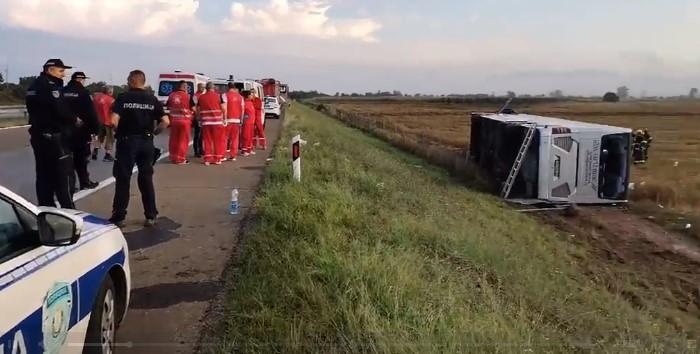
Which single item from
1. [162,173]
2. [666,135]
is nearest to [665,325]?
[162,173]

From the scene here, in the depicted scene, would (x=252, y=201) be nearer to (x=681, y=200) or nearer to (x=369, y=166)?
(x=369, y=166)

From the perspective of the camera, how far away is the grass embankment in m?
3.99

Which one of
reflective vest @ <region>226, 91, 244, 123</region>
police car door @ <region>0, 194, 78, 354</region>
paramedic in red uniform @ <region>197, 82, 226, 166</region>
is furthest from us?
reflective vest @ <region>226, 91, 244, 123</region>

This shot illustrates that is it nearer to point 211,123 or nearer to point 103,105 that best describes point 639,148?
point 211,123

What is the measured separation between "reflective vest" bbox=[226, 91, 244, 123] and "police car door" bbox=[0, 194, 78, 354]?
1135 centimetres

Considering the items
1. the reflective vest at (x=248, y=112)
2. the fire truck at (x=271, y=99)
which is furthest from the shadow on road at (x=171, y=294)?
the fire truck at (x=271, y=99)

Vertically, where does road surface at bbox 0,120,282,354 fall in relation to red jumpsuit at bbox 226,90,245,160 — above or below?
below

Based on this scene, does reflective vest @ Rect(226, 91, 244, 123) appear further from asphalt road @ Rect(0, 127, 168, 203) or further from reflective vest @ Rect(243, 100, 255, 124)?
asphalt road @ Rect(0, 127, 168, 203)

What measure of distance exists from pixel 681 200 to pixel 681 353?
12346 millimetres

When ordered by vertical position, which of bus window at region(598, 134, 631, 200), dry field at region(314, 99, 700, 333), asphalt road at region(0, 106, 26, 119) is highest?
asphalt road at region(0, 106, 26, 119)

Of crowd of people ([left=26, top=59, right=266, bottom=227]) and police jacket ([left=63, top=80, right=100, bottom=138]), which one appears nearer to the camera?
crowd of people ([left=26, top=59, right=266, bottom=227])

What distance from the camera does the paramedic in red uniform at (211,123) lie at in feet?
43.3

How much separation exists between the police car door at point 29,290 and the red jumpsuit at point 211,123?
1026 centimetres

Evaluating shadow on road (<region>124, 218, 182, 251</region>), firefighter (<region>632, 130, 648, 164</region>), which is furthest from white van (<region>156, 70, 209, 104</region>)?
shadow on road (<region>124, 218, 182, 251</region>)
